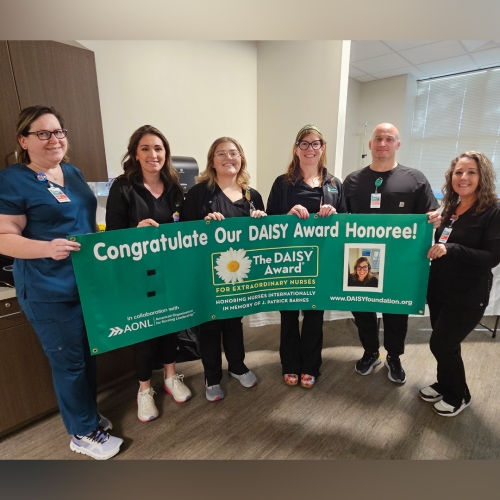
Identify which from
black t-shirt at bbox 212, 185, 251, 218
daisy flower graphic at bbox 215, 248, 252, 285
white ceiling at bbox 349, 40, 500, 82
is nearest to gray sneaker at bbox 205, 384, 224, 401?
daisy flower graphic at bbox 215, 248, 252, 285

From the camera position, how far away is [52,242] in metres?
1.30

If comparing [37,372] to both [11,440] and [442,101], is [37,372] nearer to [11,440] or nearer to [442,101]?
[11,440]

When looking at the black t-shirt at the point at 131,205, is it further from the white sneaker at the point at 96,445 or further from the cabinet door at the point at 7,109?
the white sneaker at the point at 96,445

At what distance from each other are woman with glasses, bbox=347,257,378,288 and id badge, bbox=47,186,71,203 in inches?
61.2

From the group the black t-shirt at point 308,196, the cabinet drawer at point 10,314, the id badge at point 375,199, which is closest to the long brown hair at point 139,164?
the black t-shirt at point 308,196

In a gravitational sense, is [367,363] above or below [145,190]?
below

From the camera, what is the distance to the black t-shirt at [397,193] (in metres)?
1.84

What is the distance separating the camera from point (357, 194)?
1.94m

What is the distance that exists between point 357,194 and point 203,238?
1.05m

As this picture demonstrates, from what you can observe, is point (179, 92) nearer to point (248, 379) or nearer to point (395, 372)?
point (248, 379)

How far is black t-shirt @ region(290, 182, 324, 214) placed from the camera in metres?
1.80

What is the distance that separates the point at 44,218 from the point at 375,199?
181cm

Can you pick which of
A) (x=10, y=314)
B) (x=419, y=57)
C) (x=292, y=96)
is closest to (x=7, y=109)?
(x=10, y=314)

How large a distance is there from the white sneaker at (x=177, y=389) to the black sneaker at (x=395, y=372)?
146 cm
